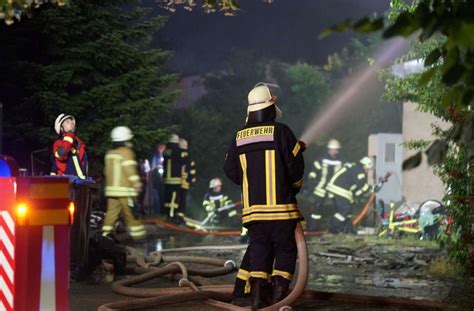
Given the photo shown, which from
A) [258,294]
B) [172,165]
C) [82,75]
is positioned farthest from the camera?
[172,165]

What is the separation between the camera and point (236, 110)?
4516cm

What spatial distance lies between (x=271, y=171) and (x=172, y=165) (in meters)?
14.3

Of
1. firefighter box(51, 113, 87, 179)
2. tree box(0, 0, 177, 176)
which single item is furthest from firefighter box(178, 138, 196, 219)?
firefighter box(51, 113, 87, 179)

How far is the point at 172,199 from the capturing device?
811 inches

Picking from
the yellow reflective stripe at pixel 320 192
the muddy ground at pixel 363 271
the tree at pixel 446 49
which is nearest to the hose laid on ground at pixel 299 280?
the muddy ground at pixel 363 271

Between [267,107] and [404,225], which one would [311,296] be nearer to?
[267,107]

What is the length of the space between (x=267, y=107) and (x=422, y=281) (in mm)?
3942

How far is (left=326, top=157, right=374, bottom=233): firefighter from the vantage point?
56.6ft

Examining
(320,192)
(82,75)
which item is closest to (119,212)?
(320,192)

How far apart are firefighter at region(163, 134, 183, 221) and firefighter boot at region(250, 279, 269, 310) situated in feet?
44.3

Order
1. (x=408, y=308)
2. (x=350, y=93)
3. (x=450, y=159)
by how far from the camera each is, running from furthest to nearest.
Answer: (x=350, y=93) < (x=450, y=159) < (x=408, y=308)

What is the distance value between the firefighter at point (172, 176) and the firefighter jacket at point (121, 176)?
8176mm

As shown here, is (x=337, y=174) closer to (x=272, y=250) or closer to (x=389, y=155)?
(x=389, y=155)

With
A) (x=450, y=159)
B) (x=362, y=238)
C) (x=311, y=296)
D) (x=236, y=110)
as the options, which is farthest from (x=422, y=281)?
(x=236, y=110)
